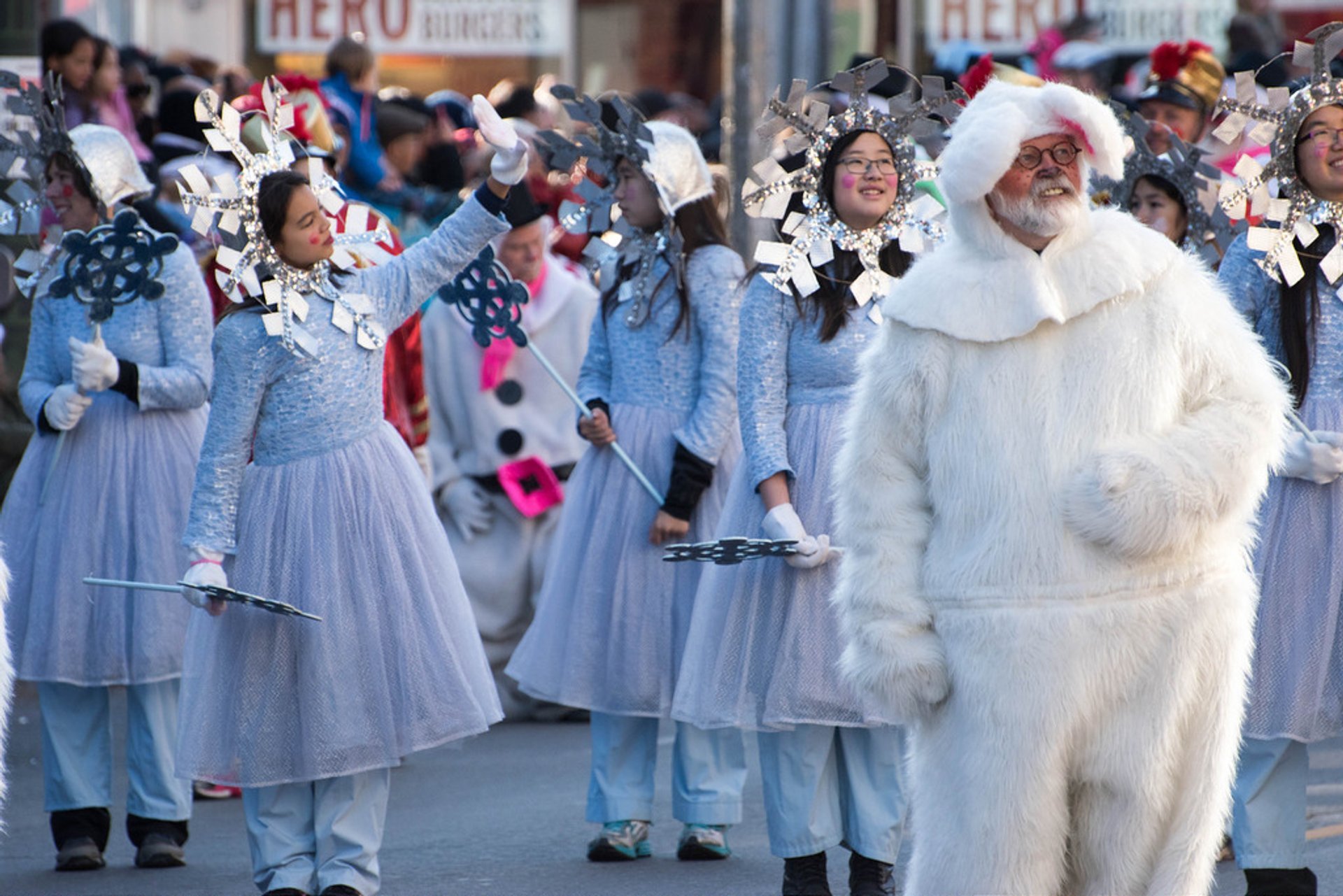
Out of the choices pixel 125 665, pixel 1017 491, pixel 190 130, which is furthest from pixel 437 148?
pixel 1017 491

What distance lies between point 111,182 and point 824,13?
642 centimetres

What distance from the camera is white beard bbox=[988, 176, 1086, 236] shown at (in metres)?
4.54

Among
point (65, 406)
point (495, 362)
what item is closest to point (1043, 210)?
point (65, 406)

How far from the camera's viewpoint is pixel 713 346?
6.73 m

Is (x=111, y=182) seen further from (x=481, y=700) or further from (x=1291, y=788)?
(x=1291, y=788)

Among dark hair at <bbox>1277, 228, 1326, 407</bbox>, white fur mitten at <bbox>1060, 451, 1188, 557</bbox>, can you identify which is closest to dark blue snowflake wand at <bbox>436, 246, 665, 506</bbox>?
dark hair at <bbox>1277, 228, 1326, 407</bbox>

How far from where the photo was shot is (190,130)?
1133 cm

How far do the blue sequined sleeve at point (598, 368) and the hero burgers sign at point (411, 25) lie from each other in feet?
30.8

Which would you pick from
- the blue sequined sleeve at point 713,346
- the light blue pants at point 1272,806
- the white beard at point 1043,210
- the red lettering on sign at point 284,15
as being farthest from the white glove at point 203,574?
the red lettering on sign at point 284,15

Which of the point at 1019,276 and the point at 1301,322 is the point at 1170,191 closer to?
the point at 1301,322

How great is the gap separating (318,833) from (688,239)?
7.39 ft

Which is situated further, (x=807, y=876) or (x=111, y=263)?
(x=111, y=263)

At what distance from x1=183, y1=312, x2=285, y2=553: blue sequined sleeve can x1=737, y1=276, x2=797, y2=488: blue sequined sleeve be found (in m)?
1.26

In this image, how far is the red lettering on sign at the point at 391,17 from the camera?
53.0 feet
